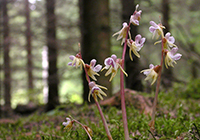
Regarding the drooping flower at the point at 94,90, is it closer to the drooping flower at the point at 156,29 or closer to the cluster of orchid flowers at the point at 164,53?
the cluster of orchid flowers at the point at 164,53

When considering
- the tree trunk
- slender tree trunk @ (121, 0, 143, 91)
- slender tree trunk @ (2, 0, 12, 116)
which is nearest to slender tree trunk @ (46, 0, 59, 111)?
slender tree trunk @ (2, 0, 12, 116)

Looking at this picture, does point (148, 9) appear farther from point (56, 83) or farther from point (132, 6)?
point (56, 83)

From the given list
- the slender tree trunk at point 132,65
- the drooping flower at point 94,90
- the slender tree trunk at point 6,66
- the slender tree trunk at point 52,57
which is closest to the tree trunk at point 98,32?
the slender tree trunk at point 132,65

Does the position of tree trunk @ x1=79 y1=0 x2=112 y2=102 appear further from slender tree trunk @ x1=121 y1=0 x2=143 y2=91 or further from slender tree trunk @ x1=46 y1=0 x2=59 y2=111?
slender tree trunk @ x1=46 y1=0 x2=59 y2=111

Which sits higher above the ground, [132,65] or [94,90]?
[94,90]

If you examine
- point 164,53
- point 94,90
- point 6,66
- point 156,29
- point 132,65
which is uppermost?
point 156,29

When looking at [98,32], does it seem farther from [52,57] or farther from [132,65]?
[52,57]

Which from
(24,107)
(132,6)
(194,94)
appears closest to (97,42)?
(132,6)

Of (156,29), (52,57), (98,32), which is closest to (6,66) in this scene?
(52,57)
